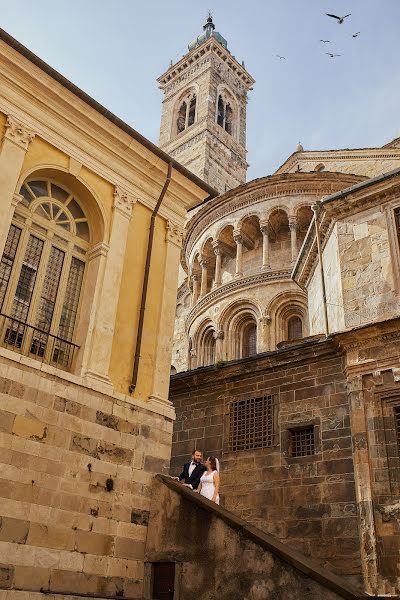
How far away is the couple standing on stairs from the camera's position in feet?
33.1

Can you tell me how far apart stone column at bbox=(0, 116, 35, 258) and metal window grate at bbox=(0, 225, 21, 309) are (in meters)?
0.43

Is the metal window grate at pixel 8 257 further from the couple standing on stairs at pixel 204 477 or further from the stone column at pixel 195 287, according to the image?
the stone column at pixel 195 287

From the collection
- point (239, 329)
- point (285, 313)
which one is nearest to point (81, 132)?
point (285, 313)

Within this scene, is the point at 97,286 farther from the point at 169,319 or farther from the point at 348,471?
the point at 348,471

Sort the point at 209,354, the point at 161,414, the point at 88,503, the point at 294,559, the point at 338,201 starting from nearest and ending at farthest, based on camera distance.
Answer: the point at 294,559 < the point at 88,503 < the point at 161,414 < the point at 338,201 < the point at 209,354

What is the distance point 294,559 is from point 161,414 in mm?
3497

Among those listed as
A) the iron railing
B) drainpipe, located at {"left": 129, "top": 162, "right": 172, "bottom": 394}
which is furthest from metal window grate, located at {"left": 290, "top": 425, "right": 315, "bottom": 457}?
the iron railing

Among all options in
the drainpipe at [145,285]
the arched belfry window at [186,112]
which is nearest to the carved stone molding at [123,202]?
the drainpipe at [145,285]

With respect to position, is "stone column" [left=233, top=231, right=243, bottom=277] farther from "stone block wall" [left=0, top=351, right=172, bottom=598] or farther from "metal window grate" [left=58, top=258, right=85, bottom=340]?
"stone block wall" [left=0, top=351, right=172, bottom=598]

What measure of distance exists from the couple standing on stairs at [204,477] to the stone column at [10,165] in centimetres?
500

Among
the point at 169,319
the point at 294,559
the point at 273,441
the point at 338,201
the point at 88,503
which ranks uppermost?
the point at 338,201

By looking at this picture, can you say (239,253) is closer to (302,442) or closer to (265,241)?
(265,241)

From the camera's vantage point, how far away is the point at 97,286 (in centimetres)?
1038

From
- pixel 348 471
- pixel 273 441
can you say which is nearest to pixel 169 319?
pixel 273 441
